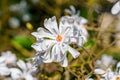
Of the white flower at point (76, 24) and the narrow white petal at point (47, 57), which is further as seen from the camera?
the white flower at point (76, 24)

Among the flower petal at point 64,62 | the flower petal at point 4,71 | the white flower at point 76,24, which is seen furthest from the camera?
the flower petal at point 4,71

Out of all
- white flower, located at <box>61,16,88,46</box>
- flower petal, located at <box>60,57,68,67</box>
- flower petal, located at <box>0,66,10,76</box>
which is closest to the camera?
flower petal, located at <box>60,57,68,67</box>

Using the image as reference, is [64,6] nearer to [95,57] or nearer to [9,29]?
[9,29]

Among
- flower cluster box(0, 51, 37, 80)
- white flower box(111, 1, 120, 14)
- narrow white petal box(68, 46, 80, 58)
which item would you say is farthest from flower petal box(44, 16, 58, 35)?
flower cluster box(0, 51, 37, 80)

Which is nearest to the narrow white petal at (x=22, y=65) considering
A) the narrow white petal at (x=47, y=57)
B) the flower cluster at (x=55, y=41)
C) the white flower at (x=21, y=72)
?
the white flower at (x=21, y=72)

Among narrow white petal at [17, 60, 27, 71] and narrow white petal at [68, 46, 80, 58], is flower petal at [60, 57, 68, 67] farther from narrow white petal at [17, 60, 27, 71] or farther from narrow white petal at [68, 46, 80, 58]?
narrow white petal at [17, 60, 27, 71]

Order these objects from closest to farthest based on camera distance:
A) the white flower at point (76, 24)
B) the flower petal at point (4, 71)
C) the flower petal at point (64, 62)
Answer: the flower petal at point (64, 62), the white flower at point (76, 24), the flower petal at point (4, 71)

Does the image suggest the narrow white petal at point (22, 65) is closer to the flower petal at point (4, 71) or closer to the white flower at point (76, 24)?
the flower petal at point (4, 71)

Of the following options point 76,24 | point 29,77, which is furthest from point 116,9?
point 29,77
